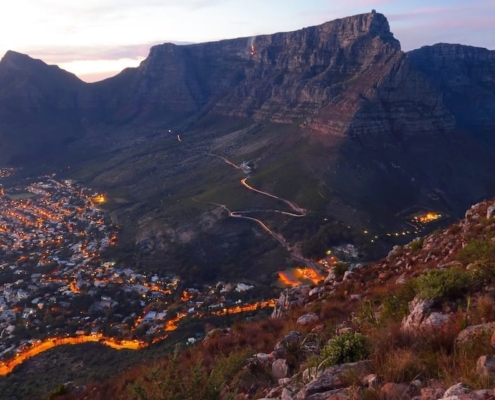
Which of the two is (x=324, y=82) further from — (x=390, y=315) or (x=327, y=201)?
(x=390, y=315)

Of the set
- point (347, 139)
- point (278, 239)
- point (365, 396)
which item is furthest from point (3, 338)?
point (347, 139)

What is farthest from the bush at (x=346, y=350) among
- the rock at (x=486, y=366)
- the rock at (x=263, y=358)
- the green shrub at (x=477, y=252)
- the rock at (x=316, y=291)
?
the rock at (x=316, y=291)

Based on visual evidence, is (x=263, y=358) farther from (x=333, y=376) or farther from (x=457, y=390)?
(x=457, y=390)

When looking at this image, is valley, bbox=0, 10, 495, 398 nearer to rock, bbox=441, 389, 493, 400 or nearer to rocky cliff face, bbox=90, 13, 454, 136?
rocky cliff face, bbox=90, 13, 454, 136

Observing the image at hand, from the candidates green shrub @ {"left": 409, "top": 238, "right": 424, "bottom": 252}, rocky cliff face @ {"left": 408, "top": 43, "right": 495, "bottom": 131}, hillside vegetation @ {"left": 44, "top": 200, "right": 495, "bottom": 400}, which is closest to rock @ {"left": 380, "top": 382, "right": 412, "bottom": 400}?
hillside vegetation @ {"left": 44, "top": 200, "right": 495, "bottom": 400}

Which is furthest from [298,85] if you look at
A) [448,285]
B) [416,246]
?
[448,285]
